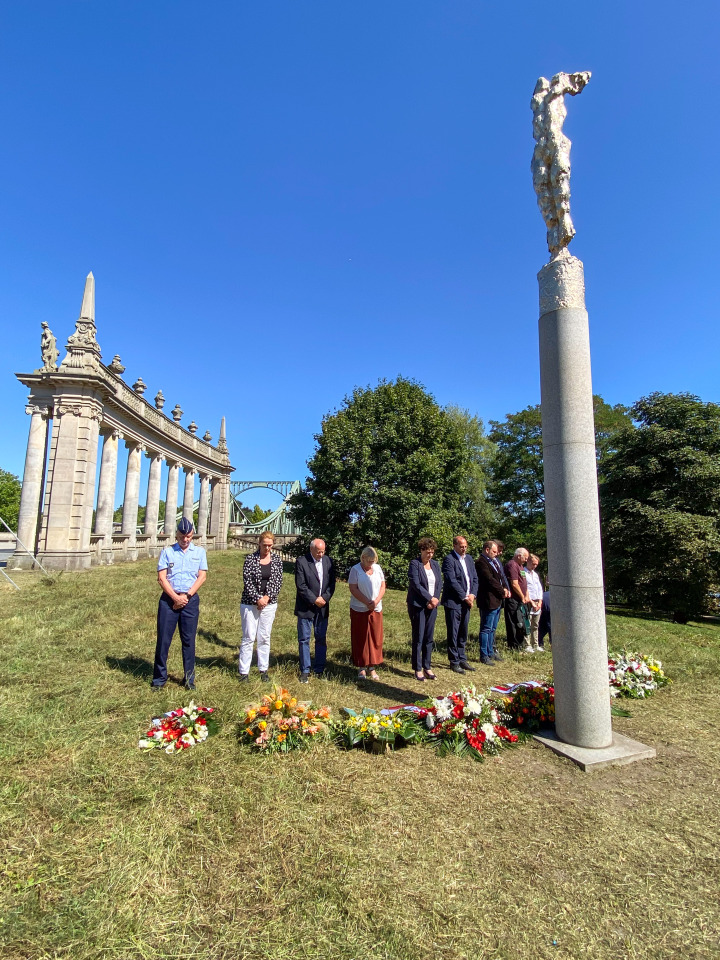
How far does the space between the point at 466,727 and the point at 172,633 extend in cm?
331

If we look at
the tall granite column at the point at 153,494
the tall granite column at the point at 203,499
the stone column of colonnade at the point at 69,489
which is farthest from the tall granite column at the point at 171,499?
the stone column of colonnade at the point at 69,489

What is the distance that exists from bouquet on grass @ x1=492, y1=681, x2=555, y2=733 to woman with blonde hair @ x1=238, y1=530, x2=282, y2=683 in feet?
9.23

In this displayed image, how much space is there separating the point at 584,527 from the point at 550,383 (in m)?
1.43

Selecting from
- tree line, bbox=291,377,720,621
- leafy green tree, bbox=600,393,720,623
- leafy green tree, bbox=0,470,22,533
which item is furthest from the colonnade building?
leafy green tree, bbox=0,470,22,533

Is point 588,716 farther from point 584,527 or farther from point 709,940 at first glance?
point 709,940

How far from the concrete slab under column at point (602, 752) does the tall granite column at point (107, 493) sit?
62.0 ft

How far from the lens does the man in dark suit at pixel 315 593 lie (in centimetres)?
607

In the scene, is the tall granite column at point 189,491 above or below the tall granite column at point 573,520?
above

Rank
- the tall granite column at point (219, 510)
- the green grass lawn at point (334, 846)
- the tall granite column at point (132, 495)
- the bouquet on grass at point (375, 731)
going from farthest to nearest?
the tall granite column at point (219, 510) → the tall granite column at point (132, 495) → the bouquet on grass at point (375, 731) → the green grass lawn at point (334, 846)

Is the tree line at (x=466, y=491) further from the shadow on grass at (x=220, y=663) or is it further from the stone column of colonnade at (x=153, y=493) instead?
the shadow on grass at (x=220, y=663)

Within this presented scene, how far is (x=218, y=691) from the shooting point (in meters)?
5.29

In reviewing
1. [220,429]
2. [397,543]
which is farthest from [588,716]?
[220,429]

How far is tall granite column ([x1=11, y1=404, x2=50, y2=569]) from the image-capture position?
1741cm

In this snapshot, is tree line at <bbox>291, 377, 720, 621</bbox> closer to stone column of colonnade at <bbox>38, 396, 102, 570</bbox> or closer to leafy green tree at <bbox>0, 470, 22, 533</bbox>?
stone column of colonnade at <bbox>38, 396, 102, 570</bbox>
